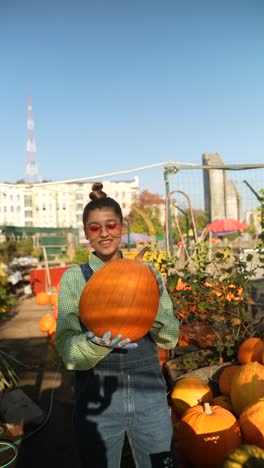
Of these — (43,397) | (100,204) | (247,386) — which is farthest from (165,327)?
(43,397)

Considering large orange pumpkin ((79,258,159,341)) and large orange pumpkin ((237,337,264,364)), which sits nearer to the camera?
large orange pumpkin ((79,258,159,341))

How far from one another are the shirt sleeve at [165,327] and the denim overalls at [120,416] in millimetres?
137

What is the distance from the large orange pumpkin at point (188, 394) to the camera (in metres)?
2.64

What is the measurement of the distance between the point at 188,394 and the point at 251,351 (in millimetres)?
630

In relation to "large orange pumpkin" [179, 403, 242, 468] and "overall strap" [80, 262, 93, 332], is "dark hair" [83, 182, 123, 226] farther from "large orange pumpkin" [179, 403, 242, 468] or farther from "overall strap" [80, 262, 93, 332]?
"large orange pumpkin" [179, 403, 242, 468]

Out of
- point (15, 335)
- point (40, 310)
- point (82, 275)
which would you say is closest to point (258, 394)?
point (82, 275)

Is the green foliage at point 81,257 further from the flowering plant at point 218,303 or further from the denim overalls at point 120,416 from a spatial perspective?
the denim overalls at point 120,416

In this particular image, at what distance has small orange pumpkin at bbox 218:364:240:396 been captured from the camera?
9.18 ft

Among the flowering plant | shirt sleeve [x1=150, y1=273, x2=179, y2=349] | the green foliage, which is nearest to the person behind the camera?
shirt sleeve [x1=150, y1=273, x2=179, y2=349]

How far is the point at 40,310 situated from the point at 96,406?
745cm

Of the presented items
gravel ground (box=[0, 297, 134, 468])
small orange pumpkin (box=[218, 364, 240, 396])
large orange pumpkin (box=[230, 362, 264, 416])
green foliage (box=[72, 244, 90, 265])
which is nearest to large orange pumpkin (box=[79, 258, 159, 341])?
gravel ground (box=[0, 297, 134, 468])

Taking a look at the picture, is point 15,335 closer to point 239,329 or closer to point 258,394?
point 239,329

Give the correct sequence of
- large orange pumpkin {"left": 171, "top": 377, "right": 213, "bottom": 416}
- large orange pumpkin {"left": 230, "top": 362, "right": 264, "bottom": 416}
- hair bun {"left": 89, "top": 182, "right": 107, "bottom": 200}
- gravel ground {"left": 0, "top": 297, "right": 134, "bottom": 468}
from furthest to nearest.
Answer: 1. gravel ground {"left": 0, "top": 297, "right": 134, "bottom": 468}
2. large orange pumpkin {"left": 171, "top": 377, "right": 213, "bottom": 416}
3. large orange pumpkin {"left": 230, "top": 362, "right": 264, "bottom": 416}
4. hair bun {"left": 89, "top": 182, "right": 107, "bottom": 200}

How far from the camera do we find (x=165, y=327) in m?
1.57
